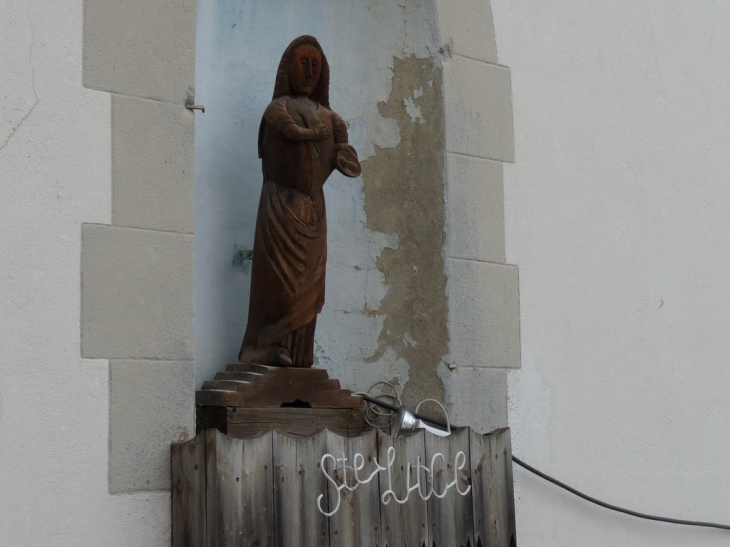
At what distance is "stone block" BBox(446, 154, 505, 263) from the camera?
3.62m

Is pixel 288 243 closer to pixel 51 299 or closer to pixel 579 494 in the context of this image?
pixel 51 299

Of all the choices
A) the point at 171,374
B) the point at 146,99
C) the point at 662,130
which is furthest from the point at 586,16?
the point at 171,374

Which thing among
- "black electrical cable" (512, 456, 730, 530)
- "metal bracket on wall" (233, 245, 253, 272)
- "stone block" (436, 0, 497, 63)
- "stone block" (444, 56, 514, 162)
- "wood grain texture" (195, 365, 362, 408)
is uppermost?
"stone block" (436, 0, 497, 63)

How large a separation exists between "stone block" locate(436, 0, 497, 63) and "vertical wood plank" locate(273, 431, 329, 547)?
141 centimetres

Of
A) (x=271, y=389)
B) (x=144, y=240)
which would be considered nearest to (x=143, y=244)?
(x=144, y=240)

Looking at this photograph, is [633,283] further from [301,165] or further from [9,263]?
[9,263]

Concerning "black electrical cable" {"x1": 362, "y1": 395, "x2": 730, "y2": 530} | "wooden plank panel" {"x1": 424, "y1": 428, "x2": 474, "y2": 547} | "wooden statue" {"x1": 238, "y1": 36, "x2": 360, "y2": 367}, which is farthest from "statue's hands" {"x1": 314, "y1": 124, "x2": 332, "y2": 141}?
"wooden plank panel" {"x1": 424, "y1": 428, "x2": 474, "y2": 547}

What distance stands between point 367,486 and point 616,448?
3.79ft

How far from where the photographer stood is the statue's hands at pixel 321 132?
3350 millimetres

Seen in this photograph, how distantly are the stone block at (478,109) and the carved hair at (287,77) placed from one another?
413 millimetres

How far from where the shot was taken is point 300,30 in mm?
3787

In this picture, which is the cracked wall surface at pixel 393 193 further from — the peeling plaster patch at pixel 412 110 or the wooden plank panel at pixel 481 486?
the wooden plank panel at pixel 481 486

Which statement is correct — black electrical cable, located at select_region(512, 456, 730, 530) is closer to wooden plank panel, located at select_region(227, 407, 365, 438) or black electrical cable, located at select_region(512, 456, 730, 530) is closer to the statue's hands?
wooden plank panel, located at select_region(227, 407, 365, 438)

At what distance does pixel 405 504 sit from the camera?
313 cm
